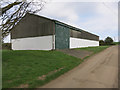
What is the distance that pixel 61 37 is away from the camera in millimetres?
18344

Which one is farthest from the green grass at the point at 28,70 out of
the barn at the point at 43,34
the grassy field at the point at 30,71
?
the barn at the point at 43,34

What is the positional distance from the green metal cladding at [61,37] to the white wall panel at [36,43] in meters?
1.38

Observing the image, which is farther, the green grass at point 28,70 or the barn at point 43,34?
the barn at point 43,34

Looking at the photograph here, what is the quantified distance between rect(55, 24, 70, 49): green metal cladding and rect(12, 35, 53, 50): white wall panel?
138cm

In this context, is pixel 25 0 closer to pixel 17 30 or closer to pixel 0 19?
pixel 0 19

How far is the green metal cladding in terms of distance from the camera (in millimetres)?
17094

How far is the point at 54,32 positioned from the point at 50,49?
3383 millimetres

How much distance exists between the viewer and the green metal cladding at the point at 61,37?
17094 millimetres

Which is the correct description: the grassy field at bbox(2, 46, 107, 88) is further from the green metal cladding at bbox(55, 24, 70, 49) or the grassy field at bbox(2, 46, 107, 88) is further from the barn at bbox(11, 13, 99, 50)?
the green metal cladding at bbox(55, 24, 70, 49)

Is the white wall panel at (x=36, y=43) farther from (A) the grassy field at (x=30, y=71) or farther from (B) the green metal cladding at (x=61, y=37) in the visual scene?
(A) the grassy field at (x=30, y=71)

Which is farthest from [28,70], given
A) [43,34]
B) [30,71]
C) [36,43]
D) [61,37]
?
[61,37]

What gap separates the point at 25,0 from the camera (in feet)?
26.6

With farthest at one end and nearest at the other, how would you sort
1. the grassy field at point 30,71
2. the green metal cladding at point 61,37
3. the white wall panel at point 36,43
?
1. the green metal cladding at point 61,37
2. the white wall panel at point 36,43
3. the grassy field at point 30,71

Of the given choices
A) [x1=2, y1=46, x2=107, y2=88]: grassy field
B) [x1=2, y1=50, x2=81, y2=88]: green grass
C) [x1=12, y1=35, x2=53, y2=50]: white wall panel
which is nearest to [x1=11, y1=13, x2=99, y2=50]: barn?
[x1=12, y1=35, x2=53, y2=50]: white wall panel
